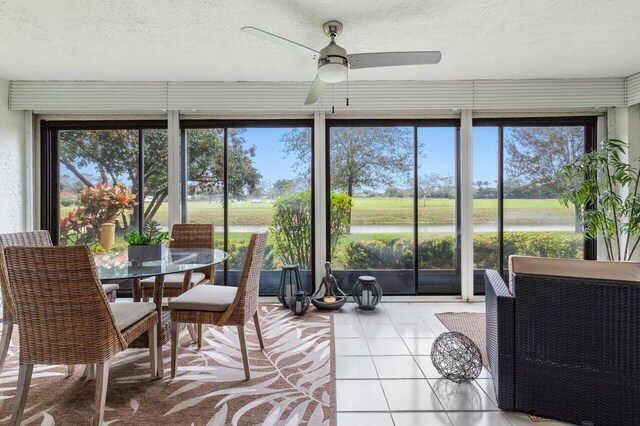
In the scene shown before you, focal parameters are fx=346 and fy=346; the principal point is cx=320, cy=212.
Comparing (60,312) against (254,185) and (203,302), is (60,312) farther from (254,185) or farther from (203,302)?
(254,185)

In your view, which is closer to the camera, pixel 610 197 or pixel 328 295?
pixel 610 197

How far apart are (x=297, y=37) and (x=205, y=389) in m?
2.72

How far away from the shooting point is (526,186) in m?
4.24

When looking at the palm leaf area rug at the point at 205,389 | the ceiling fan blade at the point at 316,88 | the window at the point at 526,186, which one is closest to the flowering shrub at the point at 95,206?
the palm leaf area rug at the point at 205,389

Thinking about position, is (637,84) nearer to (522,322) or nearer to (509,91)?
(509,91)

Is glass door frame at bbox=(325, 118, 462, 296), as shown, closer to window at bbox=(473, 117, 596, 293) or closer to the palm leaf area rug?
window at bbox=(473, 117, 596, 293)

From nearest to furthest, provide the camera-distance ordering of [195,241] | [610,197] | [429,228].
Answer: [195,241]
[610,197]
[429,228]

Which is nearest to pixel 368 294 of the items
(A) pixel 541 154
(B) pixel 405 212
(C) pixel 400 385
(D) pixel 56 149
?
(B) pixel 405 212

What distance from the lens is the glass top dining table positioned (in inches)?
82.0

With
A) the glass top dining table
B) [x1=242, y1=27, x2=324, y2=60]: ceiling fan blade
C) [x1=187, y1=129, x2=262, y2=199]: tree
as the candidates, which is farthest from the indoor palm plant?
the glass top dining table

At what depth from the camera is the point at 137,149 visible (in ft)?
13.9

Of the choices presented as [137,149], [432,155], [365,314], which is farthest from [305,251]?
[137,149]

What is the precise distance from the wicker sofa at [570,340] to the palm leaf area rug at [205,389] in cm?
107

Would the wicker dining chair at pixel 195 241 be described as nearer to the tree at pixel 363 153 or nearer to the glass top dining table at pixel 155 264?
the glass top dining table at pixel 155 264
